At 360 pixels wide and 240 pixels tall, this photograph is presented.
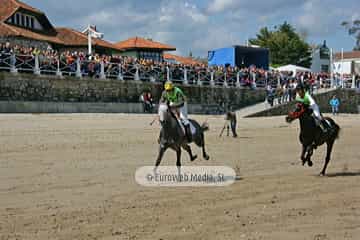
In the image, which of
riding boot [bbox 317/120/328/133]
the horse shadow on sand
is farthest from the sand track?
riding boot [bbox 317/120/328/133]

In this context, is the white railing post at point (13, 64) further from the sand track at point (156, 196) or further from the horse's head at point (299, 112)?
the horse's head at point (299, 112)

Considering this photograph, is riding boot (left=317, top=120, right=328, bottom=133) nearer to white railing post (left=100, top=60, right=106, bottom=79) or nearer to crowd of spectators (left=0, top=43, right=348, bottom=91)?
crowd of spectators (left=0, top=43, right=348, bottom=91)

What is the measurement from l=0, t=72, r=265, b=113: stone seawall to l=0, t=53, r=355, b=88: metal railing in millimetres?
352

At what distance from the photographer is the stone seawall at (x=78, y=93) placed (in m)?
28.4

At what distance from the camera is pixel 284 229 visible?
A: 27.6 feet

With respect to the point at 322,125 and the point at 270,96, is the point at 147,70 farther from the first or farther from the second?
the point at 322,125

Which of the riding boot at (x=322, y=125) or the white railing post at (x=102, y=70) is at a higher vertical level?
the white railing post at (x=102, y=70)

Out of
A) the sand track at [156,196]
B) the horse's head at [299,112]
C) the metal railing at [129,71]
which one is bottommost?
the sand track at [156,196]

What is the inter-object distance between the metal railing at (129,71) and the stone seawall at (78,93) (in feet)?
1.16

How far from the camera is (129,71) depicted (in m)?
34.4

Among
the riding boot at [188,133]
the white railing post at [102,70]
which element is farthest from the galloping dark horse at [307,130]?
the white railing post at [102,70]

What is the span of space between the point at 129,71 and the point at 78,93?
3966mm

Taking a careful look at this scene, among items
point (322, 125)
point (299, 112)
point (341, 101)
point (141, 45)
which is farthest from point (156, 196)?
point (141, 45)

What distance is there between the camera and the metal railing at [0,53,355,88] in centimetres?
2903
